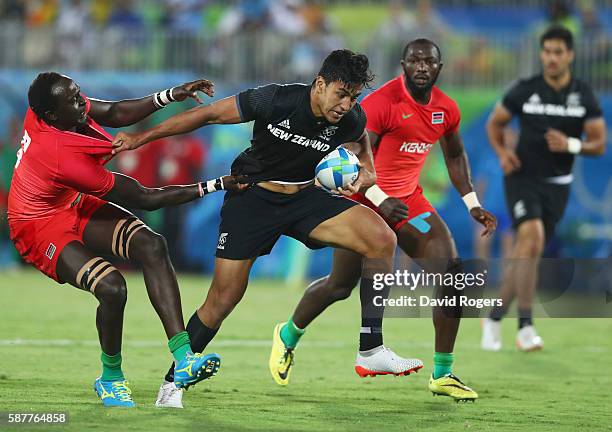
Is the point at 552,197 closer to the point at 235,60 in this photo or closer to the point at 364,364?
the point at 364,364

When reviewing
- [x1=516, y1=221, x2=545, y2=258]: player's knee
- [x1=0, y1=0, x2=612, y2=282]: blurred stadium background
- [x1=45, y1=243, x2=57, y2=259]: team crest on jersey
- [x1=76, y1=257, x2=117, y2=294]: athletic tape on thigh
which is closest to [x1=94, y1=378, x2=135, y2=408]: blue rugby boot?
[x1=76, y1=257, x2=117, y2=294]: athletic tape on thigh

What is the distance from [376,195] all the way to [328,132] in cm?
74

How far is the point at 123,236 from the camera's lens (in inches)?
310

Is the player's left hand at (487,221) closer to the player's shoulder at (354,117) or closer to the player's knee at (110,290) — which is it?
the player's shoulder at (354,117)

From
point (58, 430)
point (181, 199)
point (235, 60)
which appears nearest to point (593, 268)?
point (235, 60)

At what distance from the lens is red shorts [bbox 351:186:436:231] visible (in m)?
8.98

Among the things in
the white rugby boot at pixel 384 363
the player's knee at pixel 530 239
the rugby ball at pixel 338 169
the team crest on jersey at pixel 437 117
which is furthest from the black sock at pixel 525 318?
the rugby ball at pixel 338 169

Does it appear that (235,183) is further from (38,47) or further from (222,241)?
(38,47)

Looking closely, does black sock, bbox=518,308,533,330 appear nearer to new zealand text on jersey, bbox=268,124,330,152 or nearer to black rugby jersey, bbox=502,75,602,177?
black rugby jersey, bbox=502,75,602,177

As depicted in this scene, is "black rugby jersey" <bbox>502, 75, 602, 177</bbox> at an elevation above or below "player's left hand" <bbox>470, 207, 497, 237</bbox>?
above

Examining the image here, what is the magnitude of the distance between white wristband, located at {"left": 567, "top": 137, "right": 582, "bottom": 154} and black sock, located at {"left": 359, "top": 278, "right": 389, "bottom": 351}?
14.5ft

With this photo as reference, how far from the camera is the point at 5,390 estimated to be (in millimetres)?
8070

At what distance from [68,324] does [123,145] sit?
5691 mm

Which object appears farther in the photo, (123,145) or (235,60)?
(235,60)
